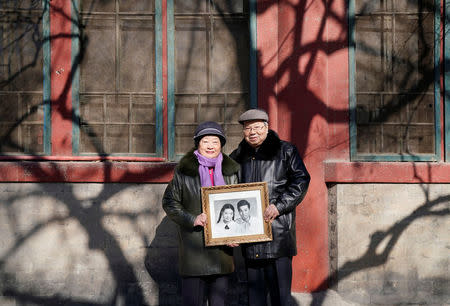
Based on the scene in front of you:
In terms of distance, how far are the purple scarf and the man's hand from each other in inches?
17.6

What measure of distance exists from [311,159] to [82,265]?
2902mm

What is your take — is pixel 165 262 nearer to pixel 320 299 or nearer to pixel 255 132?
pixel 320 299

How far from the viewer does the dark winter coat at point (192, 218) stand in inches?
172

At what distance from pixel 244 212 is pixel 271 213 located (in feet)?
0.75

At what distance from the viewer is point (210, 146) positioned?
446 centimetres

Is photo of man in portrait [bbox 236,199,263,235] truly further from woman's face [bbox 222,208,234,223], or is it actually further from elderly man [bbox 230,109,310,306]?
elderly man [bbox 230,109,310,306]

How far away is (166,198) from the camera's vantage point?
4586 mm

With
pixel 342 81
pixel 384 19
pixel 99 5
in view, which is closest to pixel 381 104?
pixel 342 81

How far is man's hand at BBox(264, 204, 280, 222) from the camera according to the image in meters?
4.40

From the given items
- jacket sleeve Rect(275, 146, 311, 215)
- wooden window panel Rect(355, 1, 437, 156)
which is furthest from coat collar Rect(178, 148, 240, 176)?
wooden window panel Rect(355, 1, 437, 156)

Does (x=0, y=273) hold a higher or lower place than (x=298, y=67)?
lower

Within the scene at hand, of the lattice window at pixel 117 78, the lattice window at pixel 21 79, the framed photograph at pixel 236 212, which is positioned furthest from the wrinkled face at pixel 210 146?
the lattice window at pixel 21 79

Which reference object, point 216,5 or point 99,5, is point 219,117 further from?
point 99,5

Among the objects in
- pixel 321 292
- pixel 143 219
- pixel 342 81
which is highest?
pixel 342 81
